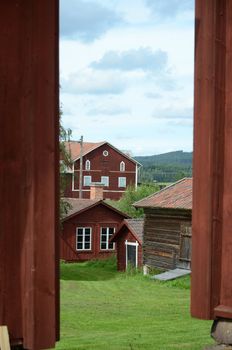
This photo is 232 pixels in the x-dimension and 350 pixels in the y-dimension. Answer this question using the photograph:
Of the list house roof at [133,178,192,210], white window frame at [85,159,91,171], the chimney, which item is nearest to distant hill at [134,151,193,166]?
white window frame at [85,159,91,171]

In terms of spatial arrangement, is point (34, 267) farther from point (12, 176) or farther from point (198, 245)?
point (198, 245)

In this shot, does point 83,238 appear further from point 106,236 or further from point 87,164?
point 87,164

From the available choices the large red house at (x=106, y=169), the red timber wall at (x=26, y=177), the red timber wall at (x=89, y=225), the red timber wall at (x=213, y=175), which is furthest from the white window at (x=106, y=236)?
the red timber wall at (x=26, y=177)

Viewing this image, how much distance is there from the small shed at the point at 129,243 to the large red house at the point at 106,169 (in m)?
29.6

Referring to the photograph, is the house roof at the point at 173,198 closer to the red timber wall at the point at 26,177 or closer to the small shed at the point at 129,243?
the small shed at the point at 129,243

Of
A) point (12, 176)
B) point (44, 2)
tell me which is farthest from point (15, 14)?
point (12, 176)

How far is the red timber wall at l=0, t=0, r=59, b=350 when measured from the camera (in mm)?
2930

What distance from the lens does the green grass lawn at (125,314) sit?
7.11 m

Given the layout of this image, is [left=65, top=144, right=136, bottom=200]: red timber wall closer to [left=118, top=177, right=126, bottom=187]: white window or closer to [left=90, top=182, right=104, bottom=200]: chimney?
[left=118, top=177, right=126, bottom=187]: white window

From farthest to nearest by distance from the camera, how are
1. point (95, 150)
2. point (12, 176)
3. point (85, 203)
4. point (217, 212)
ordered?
1. point (95, 150)
2. point (85, 203)
3. point (217, 212)
4. point (12, 176)

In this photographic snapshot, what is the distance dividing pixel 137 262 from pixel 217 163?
25212 mm

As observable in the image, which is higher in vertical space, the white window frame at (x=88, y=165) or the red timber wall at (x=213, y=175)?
the white window frame at (x=88, y=165)

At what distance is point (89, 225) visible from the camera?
34.1 meters

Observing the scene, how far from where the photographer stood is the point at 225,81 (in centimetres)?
Result: 331
